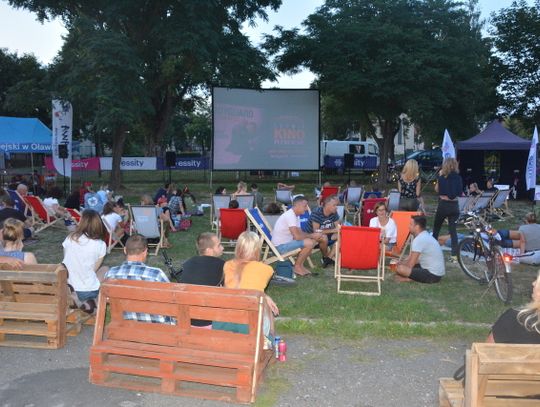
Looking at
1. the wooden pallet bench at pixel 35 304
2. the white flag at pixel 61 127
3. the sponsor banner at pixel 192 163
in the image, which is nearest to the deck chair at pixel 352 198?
the wooden pallet bench at pixel 35 304

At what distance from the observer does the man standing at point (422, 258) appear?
21.8 feet

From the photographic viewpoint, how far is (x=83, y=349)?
15.3 feet

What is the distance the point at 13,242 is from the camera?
5.14 metres

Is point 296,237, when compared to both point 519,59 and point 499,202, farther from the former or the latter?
point 519,59

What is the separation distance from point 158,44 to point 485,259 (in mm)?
16090

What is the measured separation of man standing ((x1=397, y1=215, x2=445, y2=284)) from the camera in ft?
21.8

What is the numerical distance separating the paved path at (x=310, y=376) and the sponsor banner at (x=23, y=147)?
49.5 feet

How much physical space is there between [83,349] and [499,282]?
4.66 metres

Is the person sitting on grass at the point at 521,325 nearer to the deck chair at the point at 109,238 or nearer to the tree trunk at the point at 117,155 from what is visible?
the deck chair at the point at 109,238

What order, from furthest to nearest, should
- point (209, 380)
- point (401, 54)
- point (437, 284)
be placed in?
point (401, 54) → point (437, 284) → point (209, 380)

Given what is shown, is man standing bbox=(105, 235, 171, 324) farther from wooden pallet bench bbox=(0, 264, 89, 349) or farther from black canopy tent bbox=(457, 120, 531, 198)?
black canopy tent bbox=(457, 120, 531, 198)

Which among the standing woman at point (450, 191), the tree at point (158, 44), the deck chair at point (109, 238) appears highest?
the tree at point (158, 44)

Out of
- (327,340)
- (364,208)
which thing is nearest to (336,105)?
(364,208)

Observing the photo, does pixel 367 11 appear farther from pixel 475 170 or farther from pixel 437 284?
pixel 437 284
